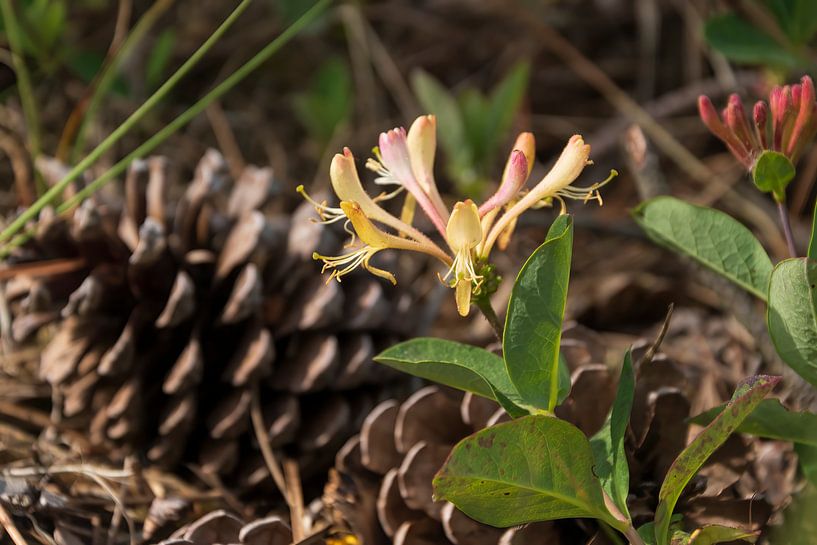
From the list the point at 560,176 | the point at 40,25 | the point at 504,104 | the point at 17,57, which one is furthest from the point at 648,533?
the point at 40,25

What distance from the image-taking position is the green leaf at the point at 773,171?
823mm

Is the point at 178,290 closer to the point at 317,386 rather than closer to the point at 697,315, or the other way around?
the point at 317,386

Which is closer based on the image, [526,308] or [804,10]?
[526,308]

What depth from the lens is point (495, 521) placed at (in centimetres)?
76

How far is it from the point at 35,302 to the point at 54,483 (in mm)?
254

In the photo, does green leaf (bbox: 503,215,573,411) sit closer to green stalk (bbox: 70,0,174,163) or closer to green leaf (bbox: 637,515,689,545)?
green leaf (bbox: 637,515,689,545)

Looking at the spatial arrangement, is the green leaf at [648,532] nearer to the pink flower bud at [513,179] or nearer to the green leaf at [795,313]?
the green leaf at [795,313]

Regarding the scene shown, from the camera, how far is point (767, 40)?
59.6 inches

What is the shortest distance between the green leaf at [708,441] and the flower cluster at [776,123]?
10.3 inches

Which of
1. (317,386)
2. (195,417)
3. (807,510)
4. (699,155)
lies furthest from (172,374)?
(699,155)

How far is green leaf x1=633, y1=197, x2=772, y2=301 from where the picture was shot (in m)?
0.89

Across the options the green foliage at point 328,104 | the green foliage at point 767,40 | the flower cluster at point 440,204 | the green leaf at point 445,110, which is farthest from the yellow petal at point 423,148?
the green foliage at point 328,104

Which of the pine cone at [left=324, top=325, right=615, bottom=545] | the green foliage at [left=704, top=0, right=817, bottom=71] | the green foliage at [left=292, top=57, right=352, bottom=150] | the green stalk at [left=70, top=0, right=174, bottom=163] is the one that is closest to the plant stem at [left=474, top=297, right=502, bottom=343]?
the pine cone at [left=324, top=325, right=615, bottom=545]

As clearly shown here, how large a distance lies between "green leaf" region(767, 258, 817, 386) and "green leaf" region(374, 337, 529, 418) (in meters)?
0.25
